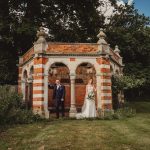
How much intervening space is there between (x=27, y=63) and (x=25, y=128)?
10.5 metres

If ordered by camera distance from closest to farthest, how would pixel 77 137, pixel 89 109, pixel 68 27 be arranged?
pixel 77 137 < pixel 89 109 < pixel 68 27

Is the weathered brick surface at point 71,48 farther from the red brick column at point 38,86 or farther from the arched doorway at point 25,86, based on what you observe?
the arched doorway at point 25,86

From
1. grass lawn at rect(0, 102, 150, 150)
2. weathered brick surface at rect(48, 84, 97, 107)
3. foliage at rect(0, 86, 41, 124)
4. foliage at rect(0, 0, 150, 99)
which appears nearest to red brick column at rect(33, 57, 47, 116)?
foliage at rect(0, 86, 41, 124)

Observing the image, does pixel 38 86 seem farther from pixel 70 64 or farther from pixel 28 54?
pixel 28 54

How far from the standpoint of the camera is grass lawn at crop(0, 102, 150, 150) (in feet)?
41.3

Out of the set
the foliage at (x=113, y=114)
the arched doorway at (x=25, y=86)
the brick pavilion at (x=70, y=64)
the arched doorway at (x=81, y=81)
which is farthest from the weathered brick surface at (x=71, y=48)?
the arched doorway at (x=25, y=86)

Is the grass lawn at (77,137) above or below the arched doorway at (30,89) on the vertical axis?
below

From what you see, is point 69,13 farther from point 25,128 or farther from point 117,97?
point 25,128

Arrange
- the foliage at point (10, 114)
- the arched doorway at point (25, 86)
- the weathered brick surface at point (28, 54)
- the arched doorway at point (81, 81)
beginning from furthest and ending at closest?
the arched doorway at point (25, 86) → the arched doorway at point (81, 81) → the weathered brick surface at point (28, 54) → the foliage at point (10, 114)

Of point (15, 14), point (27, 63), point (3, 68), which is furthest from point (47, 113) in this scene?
point (15, 14)

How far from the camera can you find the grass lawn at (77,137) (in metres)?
12.6

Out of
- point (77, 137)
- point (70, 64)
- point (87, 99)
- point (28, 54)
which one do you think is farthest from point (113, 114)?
point (77, 137)

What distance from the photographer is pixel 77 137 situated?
14.2 metres

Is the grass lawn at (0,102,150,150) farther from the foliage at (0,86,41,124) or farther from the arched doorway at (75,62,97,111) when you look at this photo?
the arched doorway at (75,62,97,111)
